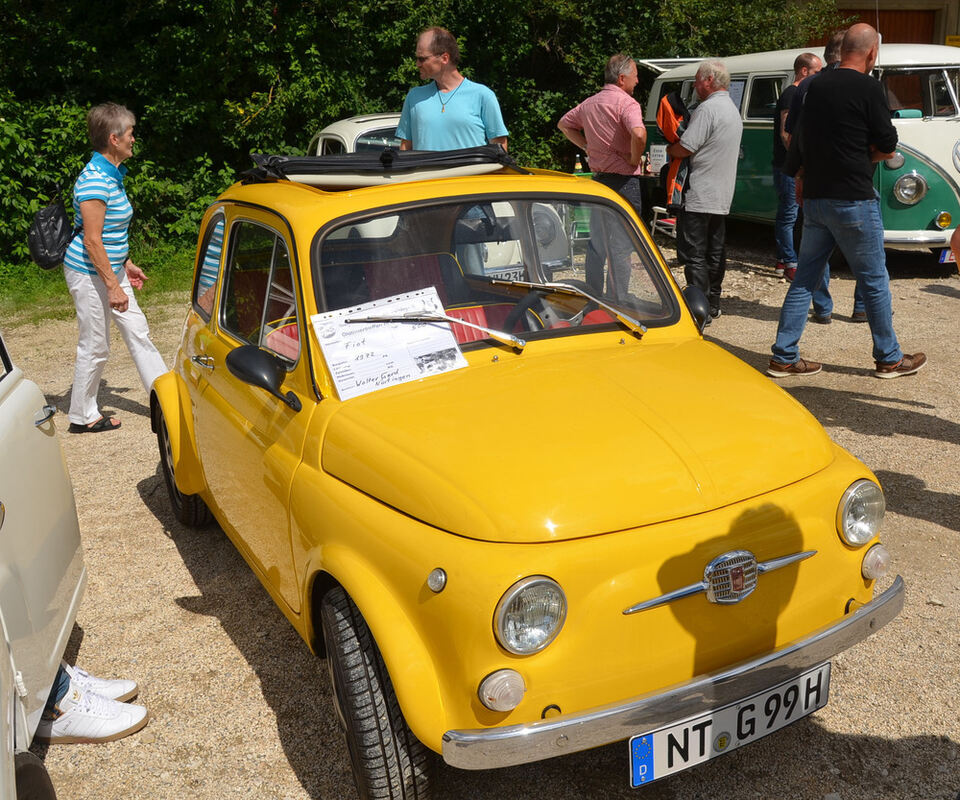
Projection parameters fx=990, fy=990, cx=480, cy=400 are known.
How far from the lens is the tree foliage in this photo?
13289 millimetres

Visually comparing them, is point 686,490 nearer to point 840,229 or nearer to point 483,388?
point 483,388

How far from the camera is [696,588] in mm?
2574

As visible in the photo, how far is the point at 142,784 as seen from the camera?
313 centimetres

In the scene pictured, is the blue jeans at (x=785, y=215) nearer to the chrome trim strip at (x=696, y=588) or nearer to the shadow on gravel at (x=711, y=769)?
the shadow on gravel at (x=711, y=769)

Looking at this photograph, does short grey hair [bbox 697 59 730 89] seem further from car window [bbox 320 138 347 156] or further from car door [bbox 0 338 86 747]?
car door [bbox 0 338 86 747]

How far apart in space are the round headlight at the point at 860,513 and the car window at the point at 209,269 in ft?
8.78

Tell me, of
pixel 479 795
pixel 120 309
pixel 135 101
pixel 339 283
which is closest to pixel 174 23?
pixel 135 101

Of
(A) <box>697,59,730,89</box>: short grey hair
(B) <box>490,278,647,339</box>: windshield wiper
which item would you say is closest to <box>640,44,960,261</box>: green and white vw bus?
(A) <box>697,59,730,89</box>: short grey hair

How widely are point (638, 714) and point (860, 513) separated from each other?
0.94 meters

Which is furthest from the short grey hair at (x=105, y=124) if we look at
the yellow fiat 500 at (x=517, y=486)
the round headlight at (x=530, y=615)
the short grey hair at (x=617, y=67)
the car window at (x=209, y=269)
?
the round headlight at (x=530, y=615)

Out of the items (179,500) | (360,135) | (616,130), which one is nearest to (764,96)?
(616,130)

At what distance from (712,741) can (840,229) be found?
4609mm

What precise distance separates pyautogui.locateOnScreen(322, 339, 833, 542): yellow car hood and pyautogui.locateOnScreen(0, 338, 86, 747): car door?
90 cm

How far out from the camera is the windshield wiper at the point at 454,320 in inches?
129
